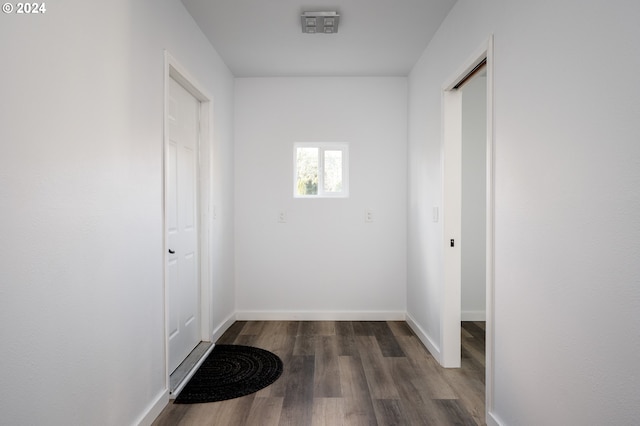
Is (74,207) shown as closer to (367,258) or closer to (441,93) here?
(441,93)

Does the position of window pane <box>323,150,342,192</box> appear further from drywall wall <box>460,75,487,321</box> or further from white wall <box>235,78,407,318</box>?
drywall wall <box>460,75,487,321</box>

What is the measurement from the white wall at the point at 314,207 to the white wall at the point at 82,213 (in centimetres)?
200

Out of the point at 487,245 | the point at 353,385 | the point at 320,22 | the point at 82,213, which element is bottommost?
the point at 353,385

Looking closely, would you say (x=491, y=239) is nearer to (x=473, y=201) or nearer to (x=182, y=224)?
(x=182, y=224)

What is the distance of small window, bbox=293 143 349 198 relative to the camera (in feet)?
14.9

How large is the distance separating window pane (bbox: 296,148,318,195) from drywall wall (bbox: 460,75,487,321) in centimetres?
162

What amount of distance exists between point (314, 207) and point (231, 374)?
203 centimetres

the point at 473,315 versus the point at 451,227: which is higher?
the point at 451,227

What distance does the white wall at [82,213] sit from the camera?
1.31 meters

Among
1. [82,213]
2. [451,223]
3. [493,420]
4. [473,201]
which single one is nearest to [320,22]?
[451,223]

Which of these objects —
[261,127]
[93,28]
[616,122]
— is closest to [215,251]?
[261,127]

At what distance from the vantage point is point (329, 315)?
4508mm

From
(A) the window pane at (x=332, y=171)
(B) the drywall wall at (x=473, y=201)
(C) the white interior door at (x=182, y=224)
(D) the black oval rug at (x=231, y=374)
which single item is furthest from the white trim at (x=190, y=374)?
(B) the drywall wall at (x=473, y=201)

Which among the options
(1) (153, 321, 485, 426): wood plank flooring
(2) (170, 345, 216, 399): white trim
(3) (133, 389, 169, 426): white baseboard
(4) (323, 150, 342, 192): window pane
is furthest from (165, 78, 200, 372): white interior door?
(4) (323, 150, 342, 192): window pane
